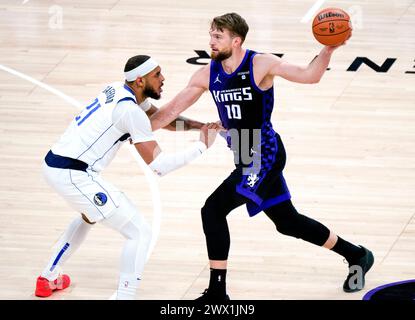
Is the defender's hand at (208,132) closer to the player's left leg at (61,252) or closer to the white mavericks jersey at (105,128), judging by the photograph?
the white mavericks jersey at (105,128)

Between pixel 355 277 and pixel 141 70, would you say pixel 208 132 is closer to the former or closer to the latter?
pixel 141 70

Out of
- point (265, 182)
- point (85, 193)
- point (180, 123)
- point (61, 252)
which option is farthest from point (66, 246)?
point (265, 182)

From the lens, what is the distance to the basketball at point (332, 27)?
27.5 feet

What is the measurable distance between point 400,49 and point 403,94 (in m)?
1.56

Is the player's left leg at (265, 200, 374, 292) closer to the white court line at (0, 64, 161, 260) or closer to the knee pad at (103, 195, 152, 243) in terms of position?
the knee pad at (103, 195, 152, 243)

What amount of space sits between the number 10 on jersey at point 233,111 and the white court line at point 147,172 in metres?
1.93

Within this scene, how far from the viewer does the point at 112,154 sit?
8.97m

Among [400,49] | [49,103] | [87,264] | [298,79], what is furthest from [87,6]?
[298,79]

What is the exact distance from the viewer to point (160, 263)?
10047mm

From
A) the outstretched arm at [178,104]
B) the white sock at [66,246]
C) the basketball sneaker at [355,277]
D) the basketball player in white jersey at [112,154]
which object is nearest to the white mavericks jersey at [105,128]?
the basketball player in white jersey at [112,154]

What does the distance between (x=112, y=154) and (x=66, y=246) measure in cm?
93

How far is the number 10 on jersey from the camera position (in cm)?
887

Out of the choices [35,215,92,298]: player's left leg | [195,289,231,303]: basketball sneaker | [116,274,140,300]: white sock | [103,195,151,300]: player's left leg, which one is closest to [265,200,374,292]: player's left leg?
[195,289,231,303]: basketball sneaker
